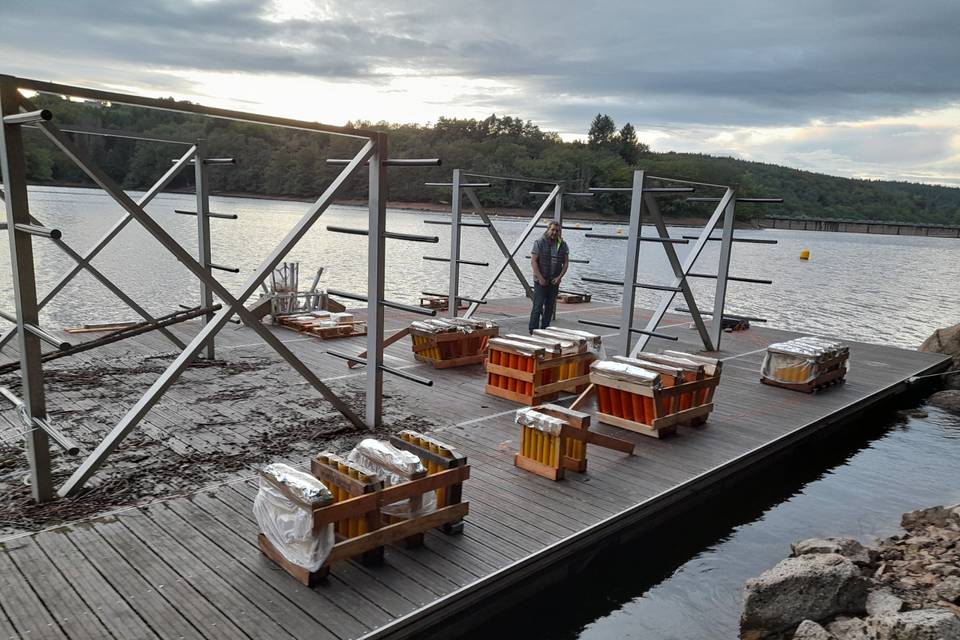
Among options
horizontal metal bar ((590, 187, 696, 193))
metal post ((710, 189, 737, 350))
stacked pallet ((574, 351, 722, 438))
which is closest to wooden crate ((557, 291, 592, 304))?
metal post ((710, 189, 737, 350))

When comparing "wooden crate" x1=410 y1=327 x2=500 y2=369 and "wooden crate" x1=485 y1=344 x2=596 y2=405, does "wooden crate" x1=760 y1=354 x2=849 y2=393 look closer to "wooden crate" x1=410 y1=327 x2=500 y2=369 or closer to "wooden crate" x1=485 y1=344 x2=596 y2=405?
"wooden crate" x1=485 y1=344 x2=596 y2=405

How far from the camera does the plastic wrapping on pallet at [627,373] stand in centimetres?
802

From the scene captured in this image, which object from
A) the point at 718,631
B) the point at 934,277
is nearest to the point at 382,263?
the point at 718,631

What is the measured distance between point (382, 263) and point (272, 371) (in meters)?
3.54

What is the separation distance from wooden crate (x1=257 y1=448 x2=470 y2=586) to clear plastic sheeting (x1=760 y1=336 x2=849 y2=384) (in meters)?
7.50

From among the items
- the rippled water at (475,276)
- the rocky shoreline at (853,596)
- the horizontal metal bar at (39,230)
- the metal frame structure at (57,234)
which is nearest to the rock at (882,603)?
the rocky shoreline at (853,596)

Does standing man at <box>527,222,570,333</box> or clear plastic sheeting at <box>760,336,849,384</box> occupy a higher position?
standing man at <box>527,222,570,333</box>

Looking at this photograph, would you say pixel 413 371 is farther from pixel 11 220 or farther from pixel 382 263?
pixel 11 220

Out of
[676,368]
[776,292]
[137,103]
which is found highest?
[137,103]

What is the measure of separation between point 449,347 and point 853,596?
6.83 m

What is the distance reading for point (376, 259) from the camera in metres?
7.31

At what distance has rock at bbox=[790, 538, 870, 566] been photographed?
632 cm

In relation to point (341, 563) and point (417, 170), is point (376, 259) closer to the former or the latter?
point (341, 563)

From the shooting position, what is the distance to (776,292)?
3778 centimetres
